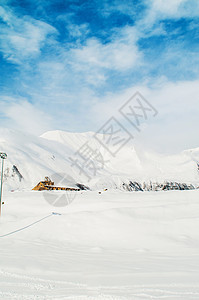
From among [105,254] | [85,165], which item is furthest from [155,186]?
[105,254]

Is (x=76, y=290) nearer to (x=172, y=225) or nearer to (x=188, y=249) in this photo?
(x=188, y=249)

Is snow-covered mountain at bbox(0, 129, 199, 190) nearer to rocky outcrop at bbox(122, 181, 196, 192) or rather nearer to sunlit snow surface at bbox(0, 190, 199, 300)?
rocky outcrop at bbox(122, 181, 196, 192)

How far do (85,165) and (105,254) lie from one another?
5503 cm

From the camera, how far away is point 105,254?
727 cm

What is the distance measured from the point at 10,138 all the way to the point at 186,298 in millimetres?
54114

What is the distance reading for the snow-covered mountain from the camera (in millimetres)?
43344

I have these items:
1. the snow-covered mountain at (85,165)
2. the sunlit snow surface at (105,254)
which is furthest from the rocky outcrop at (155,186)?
the sunlit snow surface at (105,254)

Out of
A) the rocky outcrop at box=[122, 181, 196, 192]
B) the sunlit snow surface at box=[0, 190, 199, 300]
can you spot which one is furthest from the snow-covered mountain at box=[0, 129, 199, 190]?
the sunlit snow surface at box=[0, 190, 199, 300]

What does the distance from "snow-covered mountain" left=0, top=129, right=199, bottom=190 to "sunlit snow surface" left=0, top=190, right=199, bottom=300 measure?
92.8ft

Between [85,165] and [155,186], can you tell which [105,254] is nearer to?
[155,186]

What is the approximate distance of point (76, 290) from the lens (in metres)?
3.80

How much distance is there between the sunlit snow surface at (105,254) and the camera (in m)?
3.82

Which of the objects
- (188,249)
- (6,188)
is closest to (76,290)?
(188,249)

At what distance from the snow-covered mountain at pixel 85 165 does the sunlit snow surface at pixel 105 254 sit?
1114 inches
